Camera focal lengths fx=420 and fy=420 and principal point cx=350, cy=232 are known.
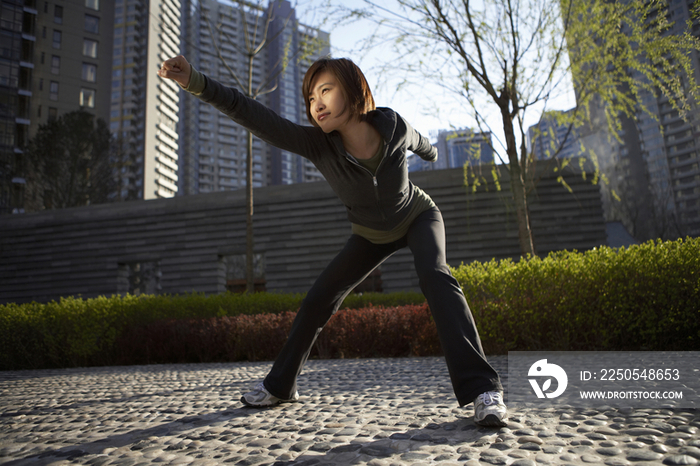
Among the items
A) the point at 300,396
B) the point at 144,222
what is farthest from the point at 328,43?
the point at 144,222

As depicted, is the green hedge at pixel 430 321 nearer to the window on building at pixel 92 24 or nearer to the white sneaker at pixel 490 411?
the white sneaker at pixel 490 411

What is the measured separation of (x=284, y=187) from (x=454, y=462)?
15.2 meters

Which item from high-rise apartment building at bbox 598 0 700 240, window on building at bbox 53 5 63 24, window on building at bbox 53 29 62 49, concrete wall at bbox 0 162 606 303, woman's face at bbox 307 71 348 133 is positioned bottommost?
woman's face at bbox 307 71 348 133

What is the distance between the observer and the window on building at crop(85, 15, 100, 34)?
38969 millimetres

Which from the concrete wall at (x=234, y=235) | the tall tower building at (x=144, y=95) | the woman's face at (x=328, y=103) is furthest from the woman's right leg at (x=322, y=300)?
the tall tower building at (x=144, y=95)

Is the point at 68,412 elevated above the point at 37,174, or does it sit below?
below

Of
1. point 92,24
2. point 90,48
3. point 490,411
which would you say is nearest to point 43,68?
point 90,48

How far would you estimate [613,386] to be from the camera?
8.49 feet

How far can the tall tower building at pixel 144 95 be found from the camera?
5916cm

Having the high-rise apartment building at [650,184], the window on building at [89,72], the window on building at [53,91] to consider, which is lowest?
the high-rise apartment building at [650,184]

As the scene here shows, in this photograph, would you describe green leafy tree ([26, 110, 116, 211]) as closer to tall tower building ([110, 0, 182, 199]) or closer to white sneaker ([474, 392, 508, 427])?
white sneaker ([474, 392, 508, 427])

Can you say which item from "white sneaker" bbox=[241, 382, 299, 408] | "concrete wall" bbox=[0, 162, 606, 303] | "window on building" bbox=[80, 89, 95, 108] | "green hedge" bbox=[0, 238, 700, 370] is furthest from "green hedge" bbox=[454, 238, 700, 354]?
"window on building" bbox=[80, 89, 95, 108]

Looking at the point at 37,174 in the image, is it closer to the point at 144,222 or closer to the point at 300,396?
the point at 144,222

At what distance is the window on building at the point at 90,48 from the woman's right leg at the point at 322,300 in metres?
46.5
